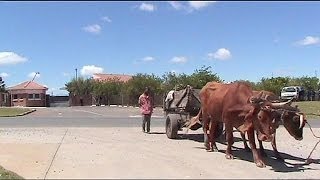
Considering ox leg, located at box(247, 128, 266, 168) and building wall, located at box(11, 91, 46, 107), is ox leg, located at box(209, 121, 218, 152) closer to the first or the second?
ox leg, located at box(247, 128, 266, 168)

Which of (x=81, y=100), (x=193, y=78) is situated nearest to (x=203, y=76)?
(x=193, y=78)

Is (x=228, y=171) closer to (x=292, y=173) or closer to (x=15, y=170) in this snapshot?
(x=292, y=173)

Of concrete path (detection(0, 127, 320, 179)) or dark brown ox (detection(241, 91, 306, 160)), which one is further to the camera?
dark brown ox (detection(241, 91, 306, 160))

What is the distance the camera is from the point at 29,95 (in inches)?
3022

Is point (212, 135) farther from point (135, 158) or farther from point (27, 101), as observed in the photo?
point (27, 101)

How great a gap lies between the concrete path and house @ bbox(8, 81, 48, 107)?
5758 centimetres

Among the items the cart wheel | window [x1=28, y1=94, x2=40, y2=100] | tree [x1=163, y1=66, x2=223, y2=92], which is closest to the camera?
the cart wheel

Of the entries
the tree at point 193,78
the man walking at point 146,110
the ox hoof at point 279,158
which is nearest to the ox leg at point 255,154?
the ox hoof at point 279,158

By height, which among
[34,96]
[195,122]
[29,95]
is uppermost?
[29,95]

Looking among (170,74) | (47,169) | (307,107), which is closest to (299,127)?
(47,169)

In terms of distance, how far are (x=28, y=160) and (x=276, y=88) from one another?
53.5m

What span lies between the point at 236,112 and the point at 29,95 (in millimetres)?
66836

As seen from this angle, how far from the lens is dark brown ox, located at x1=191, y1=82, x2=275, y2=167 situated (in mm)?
12219

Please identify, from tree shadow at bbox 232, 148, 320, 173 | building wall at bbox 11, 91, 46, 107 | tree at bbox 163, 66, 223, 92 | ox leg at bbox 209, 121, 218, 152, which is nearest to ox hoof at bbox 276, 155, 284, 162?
tree shadow at bbox 232, 148, 320, 173
